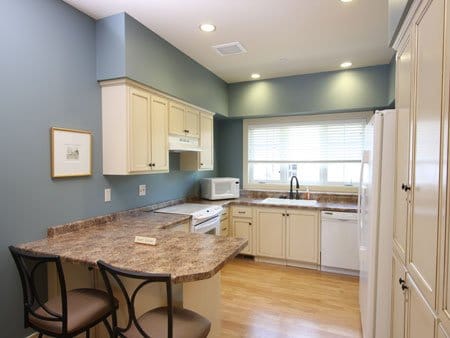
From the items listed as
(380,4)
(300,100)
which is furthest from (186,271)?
(300,100)

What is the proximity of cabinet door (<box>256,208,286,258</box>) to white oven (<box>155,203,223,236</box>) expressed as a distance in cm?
70

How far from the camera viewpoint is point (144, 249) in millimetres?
1803

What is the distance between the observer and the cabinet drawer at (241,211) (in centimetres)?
398

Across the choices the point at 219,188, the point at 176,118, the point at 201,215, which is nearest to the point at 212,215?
the point at 201,215

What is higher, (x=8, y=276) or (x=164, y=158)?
(x=164, y=158)

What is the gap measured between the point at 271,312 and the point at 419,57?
2360 mm

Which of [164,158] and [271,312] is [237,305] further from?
[164,158]

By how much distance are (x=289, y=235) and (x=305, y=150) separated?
55.0 inches

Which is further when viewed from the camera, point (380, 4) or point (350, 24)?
point (350, 24)

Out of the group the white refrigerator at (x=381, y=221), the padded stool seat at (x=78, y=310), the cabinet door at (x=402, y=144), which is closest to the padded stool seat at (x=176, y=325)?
the padded stool seat at (x=78, y=310)

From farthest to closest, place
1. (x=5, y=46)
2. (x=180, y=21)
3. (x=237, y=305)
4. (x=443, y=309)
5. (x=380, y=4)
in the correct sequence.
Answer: (x=237, y=305) → (x=180, y=21) → (x=380, y=4) → (x=5, y=46) → (x=443, y=309)

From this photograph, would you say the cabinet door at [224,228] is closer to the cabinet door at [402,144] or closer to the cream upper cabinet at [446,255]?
the cabinet door at [402,144]

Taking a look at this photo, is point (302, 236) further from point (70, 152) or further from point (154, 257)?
point (70, 152)

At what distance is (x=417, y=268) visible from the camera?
122 cm
